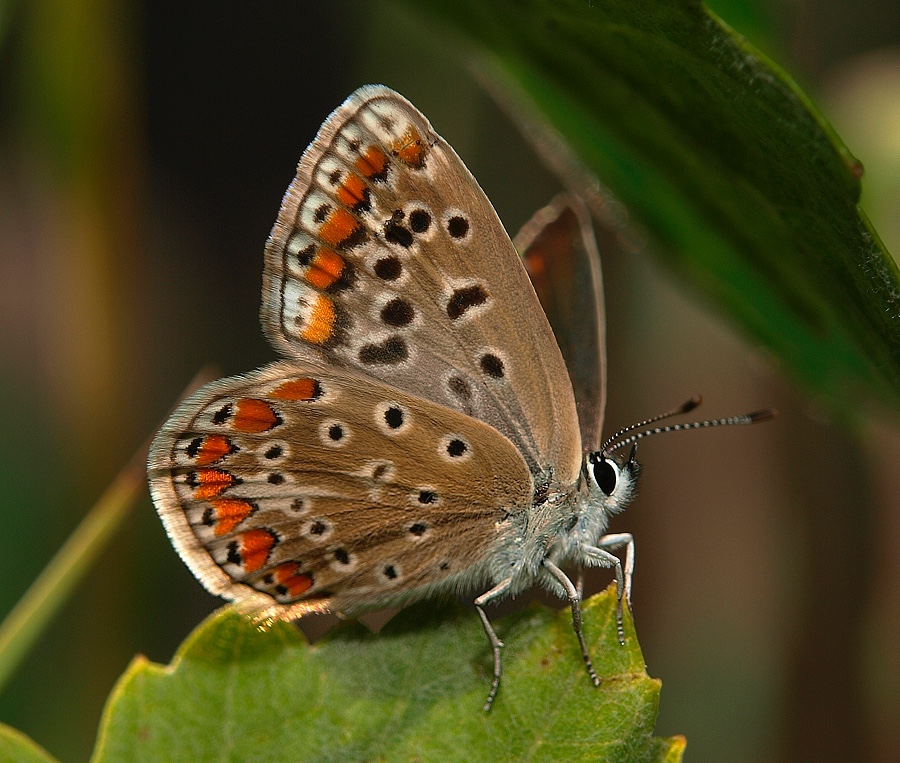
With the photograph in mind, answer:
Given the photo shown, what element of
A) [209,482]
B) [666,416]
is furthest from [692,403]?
[209,482]

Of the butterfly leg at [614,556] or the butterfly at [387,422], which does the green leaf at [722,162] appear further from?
the butterfly leg at [614,556]

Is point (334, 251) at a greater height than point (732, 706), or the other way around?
point (334, 251)

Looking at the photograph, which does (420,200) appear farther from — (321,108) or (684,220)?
(321,108)

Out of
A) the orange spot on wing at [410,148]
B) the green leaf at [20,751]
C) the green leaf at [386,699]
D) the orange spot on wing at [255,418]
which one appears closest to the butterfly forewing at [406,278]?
the orange spot on wing at [410,148]

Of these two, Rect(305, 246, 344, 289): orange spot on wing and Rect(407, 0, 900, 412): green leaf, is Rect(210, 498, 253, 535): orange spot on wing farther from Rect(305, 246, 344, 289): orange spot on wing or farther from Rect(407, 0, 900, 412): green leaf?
Rect(407, 0, 900, 412): green leaf

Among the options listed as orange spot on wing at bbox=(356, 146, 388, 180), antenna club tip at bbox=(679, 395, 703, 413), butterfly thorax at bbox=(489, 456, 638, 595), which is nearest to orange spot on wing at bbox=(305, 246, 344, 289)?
orange spot on wing at bbox=(356, 146, 388, 180)

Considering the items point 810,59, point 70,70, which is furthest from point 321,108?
point 810,59
